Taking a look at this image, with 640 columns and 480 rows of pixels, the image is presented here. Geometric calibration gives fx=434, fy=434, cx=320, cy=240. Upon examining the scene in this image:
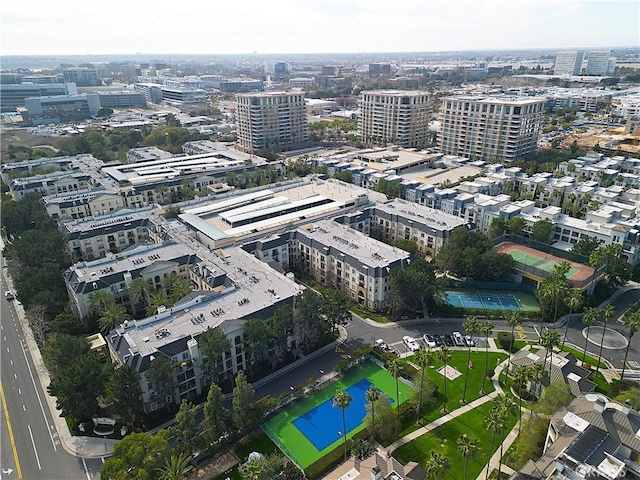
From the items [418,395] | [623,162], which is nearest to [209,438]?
[418,395]

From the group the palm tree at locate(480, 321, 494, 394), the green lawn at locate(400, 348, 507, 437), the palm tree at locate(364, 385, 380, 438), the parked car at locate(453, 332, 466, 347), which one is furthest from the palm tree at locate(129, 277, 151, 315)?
the palm tree at locate(480, 321, 494, 394)

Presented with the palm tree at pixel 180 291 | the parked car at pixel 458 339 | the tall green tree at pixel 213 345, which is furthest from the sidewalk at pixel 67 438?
the parked car at pixel 458 339

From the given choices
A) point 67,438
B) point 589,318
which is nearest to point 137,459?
point 67,438

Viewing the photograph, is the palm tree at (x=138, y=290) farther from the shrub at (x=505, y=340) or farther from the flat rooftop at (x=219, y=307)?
the shrub at (x=505, y=340)

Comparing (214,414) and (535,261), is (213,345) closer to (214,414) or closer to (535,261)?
(214,414)

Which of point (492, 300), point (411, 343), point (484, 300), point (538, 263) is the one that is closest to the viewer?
point (411, 343)

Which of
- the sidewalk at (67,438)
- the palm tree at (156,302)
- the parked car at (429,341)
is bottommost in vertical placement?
the sidewalk at (67,438)
